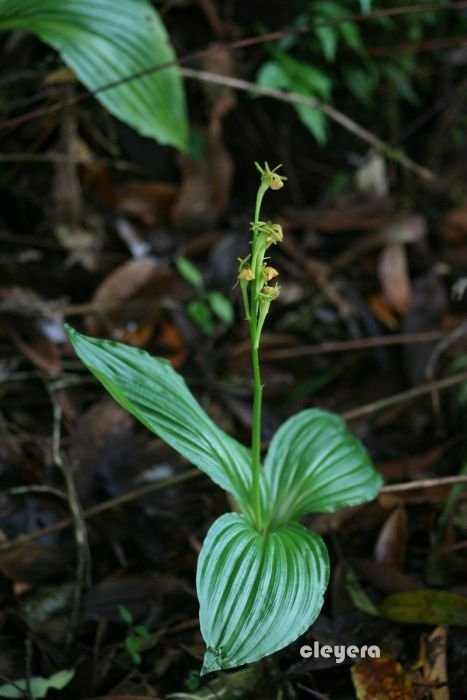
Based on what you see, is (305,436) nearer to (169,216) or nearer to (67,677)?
(67,677)

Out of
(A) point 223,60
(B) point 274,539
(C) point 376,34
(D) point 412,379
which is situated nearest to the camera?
(B) point 274,539

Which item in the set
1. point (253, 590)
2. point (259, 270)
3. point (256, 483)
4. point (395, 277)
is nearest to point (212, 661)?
point (253, 590)

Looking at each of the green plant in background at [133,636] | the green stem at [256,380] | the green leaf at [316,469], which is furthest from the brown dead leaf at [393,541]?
the green plant in background at [133,636]

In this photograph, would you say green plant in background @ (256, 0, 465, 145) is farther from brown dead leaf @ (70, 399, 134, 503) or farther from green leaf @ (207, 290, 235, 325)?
brown dead leaf @ (70, 399, 134, 503)

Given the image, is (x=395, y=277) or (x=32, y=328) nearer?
(x=32, y=328)

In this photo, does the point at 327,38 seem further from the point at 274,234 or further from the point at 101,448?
the point at 101,448

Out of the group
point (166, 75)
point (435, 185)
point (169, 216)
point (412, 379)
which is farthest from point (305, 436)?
point (435, 185)

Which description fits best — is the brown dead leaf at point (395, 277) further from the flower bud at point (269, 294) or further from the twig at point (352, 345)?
the flower bud at point (269, 294)
